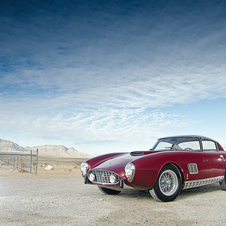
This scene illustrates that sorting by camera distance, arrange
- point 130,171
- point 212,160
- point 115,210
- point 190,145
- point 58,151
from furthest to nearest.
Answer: point 58,151 < point 190,145 < point 212,160 < point 130,171 < point 115,210

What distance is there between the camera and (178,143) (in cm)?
714

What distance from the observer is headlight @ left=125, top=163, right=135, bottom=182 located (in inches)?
194

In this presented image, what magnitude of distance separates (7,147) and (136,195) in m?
162

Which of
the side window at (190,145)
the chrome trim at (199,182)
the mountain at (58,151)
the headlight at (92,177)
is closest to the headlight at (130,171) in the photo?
the headlight at (92,177)

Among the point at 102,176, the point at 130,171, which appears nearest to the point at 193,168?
the point at 130,171

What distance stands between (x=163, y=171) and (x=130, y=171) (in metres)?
0.75

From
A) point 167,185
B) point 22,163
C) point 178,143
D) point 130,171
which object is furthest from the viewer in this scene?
point 22,163

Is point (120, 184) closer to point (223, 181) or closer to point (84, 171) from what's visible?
point (84, 171)

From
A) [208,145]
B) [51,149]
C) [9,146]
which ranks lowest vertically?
[208,145]

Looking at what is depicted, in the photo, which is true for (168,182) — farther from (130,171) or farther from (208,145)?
(208,145)

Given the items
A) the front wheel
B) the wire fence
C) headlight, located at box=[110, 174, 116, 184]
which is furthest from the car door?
the wire fence

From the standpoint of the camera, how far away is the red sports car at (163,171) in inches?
196

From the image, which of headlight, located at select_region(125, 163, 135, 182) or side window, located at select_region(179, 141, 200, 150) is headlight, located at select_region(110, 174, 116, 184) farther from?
side window, located at select_region(179, 141, 200, 150)

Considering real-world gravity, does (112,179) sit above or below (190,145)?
below
